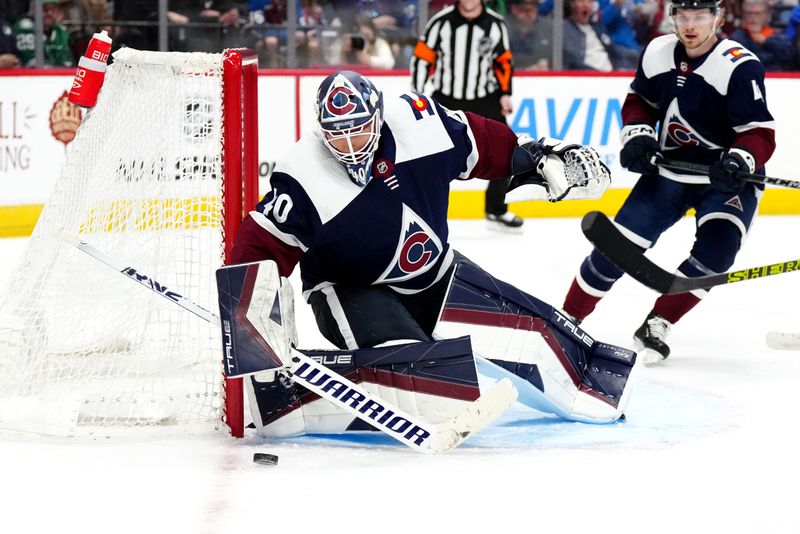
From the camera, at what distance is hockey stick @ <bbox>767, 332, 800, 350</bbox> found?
12.4ft

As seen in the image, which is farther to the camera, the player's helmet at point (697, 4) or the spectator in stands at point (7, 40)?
the spectator in stands at point (7, 40)

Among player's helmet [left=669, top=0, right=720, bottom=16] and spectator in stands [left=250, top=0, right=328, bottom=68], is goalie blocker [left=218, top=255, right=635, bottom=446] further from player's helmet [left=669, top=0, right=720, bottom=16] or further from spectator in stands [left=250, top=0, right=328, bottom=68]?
spectator in stands [left=250, top=0, right=328, bottom=68]

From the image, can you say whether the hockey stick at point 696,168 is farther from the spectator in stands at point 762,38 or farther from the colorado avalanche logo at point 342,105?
the spectator in stands at point 762,38

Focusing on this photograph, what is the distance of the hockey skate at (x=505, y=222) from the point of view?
6.19 meters

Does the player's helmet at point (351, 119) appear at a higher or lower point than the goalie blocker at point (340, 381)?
higher

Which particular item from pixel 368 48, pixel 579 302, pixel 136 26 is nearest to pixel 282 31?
pixel 368 48

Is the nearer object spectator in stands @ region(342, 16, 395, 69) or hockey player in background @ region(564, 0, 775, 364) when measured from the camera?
hockey player in background @ region(564, 0, 775, 364)

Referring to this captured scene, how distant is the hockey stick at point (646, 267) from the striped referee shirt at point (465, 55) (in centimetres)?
274

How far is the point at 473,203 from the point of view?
6711 millimetres

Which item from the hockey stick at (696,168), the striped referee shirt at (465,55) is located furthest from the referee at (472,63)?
the hockey stick at (696,168)

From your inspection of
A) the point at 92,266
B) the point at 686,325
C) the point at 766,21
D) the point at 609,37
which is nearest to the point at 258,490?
the point at 92,266

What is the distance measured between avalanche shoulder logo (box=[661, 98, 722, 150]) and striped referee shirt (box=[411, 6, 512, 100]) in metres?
2.58

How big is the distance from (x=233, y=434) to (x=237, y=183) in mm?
544

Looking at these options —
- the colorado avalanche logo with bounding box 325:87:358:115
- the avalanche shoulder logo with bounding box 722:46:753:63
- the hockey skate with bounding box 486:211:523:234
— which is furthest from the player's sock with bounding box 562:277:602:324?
the hockey skate with bounding box 486:211:523:234
